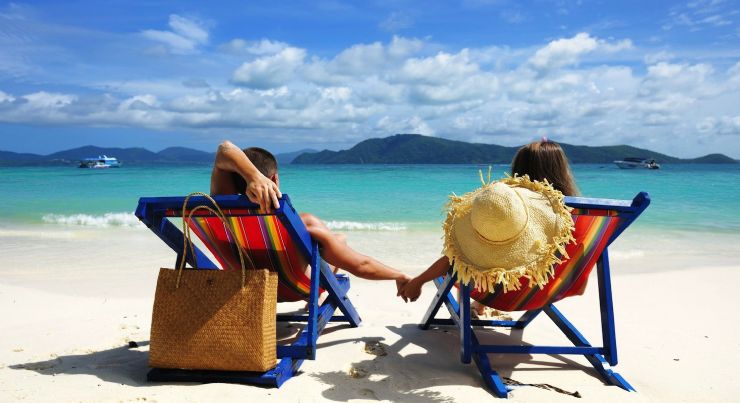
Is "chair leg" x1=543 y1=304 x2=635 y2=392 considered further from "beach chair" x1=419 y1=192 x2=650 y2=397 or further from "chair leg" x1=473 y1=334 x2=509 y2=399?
"chair leg" x1=473 y1=334 x2=509 y2=399

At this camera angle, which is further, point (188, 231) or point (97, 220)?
point (97, 220)

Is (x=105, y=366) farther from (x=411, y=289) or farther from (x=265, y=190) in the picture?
(x=411, y=289)

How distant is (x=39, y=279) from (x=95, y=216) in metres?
7.76

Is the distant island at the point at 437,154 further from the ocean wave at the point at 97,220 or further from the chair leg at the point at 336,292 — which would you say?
the chair leg at the point at 336,292

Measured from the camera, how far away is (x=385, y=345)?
3502mm

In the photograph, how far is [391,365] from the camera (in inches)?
124

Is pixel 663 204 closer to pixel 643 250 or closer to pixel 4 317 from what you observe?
pixel 643 250

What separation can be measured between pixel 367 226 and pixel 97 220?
6077mm

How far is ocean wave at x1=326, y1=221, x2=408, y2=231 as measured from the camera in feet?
36.8

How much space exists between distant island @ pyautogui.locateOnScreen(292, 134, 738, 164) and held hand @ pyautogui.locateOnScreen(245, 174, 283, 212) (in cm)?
7916

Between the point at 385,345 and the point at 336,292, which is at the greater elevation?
the point at 336,292

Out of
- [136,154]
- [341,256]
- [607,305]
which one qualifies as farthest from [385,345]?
[136,154]

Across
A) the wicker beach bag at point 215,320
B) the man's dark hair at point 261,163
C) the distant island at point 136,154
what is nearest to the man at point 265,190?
the man's dark hair at point 261,163

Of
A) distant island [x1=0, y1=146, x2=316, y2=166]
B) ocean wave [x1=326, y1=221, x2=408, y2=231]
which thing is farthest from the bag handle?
distant island [x1=0, y1=146, x2=316, y2=166]
